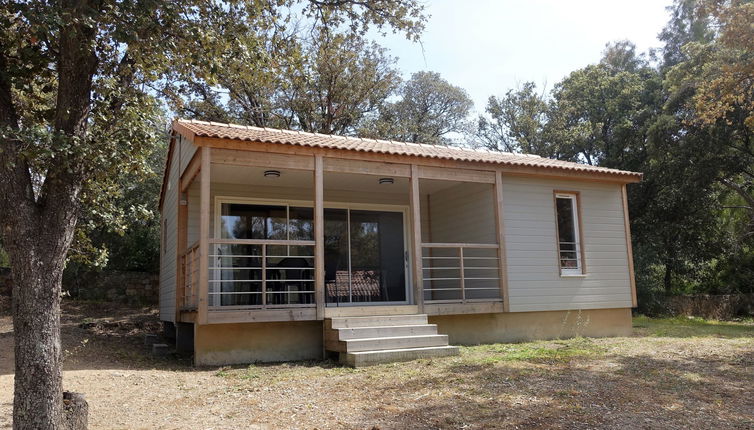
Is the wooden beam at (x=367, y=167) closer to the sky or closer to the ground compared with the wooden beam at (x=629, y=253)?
closer to the sky

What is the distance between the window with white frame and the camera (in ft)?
34.3

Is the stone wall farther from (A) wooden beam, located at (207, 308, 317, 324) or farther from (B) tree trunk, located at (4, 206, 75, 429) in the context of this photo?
(B) tree trunk, located at (4, 206, 75, 429)

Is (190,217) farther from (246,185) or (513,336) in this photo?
(513,336)

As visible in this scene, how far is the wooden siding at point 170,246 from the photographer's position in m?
10.4

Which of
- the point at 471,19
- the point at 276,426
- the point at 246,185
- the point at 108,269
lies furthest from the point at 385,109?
the point at 276,426

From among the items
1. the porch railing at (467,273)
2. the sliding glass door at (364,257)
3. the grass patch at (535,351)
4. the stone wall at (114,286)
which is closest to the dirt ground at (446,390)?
the grass patch at (535,351)

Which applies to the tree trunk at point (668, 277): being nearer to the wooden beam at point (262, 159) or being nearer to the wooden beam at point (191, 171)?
the wooden beam at point (262, 159)

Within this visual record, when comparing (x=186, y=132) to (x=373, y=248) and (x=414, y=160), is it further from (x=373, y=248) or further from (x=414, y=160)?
(x=373, y=248)

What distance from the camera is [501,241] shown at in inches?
375

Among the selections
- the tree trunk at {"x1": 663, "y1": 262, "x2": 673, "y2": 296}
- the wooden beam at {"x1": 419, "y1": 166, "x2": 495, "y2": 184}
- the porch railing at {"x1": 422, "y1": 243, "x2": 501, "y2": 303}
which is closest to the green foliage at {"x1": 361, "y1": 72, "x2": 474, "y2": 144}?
the tree trunk at {"x1": 663, "y1": 262, "x2": 673, "y2": 296}

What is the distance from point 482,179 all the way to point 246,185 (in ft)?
13.5

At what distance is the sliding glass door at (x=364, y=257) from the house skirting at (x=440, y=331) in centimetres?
186

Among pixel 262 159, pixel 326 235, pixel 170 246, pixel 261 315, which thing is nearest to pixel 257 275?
pixel 326 235

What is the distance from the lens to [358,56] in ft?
64.5
